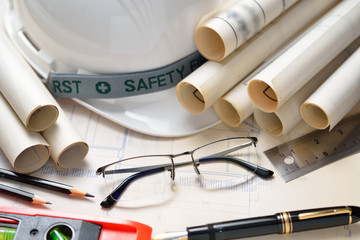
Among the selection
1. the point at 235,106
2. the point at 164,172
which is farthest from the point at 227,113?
the point at 164,172

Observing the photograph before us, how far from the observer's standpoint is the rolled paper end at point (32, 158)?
0.79 m

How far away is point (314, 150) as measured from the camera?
32.7 inches

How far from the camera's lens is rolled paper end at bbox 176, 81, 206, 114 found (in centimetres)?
83

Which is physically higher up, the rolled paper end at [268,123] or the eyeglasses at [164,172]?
the rolled paper end at [268,123]

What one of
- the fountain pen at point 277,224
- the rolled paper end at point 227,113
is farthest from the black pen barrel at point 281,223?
the rolled paper end at point 227,113

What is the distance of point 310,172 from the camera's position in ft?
2.63

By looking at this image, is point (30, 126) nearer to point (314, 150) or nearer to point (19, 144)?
point (19, 144)

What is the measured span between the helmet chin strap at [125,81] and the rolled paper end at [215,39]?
0.04 m

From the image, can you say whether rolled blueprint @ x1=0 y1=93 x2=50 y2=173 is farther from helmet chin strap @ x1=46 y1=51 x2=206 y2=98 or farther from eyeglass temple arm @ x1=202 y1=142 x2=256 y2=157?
eyeglass temple arm @ x1=202 y1=142 x2=256 y2=157

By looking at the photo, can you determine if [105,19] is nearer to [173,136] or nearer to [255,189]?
[173,136]

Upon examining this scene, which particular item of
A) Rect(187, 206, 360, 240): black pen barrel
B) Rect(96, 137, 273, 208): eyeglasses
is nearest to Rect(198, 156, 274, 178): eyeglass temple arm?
Rect(96, 137, 273, 208): eyeglasses

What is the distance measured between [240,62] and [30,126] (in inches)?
13.9

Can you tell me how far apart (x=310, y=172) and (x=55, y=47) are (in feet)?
1.56

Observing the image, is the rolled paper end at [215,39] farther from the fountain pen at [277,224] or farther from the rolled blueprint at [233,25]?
the fountain pen at [277,224]
